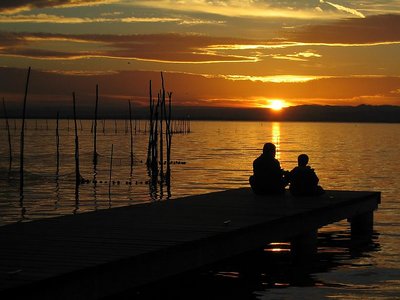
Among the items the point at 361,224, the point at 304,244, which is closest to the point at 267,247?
the point at 304,244

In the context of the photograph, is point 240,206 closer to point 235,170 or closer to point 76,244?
point 76,244

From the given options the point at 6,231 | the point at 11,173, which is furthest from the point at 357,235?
the point at 11,173

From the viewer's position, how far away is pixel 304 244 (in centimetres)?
1720

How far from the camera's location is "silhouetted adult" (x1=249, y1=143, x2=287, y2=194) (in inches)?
737

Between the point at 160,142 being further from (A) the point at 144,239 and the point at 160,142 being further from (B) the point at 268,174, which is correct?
(A) the point at 144,239

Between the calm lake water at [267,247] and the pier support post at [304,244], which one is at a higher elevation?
the pier support post at [304,244]

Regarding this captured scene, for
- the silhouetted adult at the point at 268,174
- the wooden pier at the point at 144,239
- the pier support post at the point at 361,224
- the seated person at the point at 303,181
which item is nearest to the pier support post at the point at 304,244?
the wooden pier at the point at 144,239

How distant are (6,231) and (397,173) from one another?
4407 centimetres

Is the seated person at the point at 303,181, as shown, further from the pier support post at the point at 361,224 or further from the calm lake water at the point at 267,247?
the pier support post at the point at 361,224

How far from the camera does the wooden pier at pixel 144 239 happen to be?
31.8ft

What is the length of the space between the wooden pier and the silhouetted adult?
0.36 meters

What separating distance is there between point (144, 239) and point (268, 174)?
7333 millimetres

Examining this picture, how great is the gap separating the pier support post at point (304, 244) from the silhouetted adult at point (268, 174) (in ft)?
7.17

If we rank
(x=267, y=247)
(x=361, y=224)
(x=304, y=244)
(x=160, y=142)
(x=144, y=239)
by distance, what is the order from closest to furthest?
(x=144, y=239)
(x=304, y=244)
(x=267, y=247)
(x=361, y=224)
(x=160, y=142)
